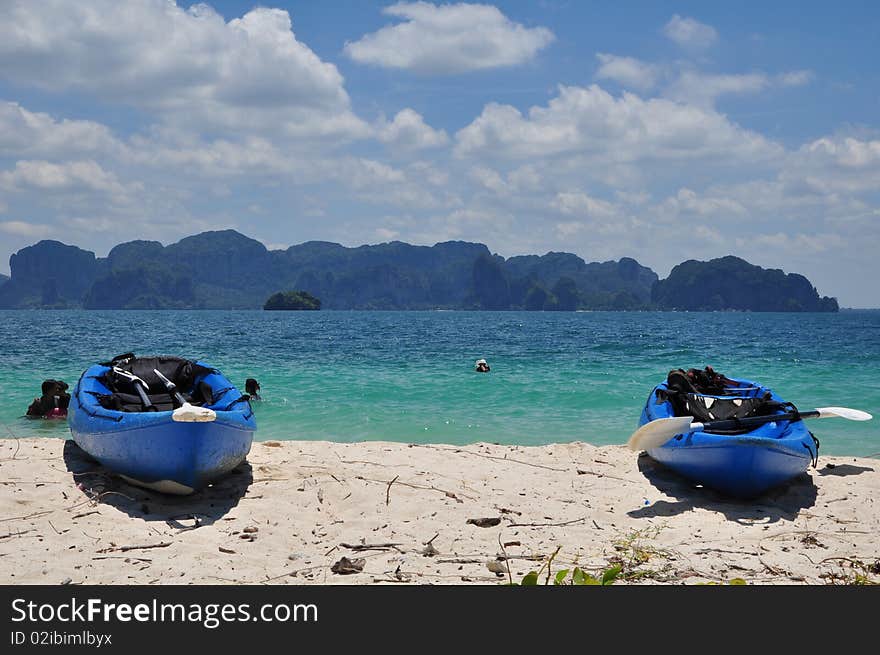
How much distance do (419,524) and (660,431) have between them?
3.48m

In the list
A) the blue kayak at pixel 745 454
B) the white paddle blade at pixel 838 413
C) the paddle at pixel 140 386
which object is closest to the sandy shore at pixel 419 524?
the blue kayak at pixel 745 454

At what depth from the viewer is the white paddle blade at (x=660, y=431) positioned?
7.87m

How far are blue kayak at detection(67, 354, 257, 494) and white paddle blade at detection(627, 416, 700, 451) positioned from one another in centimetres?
485

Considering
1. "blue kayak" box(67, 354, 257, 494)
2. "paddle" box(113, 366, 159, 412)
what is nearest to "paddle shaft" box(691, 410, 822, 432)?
"blue kayak" box(67, 354, 257, 494)

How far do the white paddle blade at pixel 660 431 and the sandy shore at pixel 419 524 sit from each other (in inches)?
22.8

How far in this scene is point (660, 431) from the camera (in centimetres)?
798

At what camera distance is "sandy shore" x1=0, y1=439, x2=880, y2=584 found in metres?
5.06

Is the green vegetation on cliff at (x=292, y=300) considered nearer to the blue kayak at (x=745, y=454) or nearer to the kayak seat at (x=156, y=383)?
the kayak seat at (x=156, y=383)

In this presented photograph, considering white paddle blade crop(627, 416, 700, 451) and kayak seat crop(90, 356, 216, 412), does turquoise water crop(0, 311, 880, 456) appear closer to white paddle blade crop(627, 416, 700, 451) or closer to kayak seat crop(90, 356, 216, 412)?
kayak seat crop(90, 356, 216, 412)

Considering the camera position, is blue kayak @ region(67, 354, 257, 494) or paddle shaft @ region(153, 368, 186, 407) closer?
blue kayak @ region(67, 354, 257, 494)

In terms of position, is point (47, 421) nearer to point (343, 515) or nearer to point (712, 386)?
point (343, 515)
